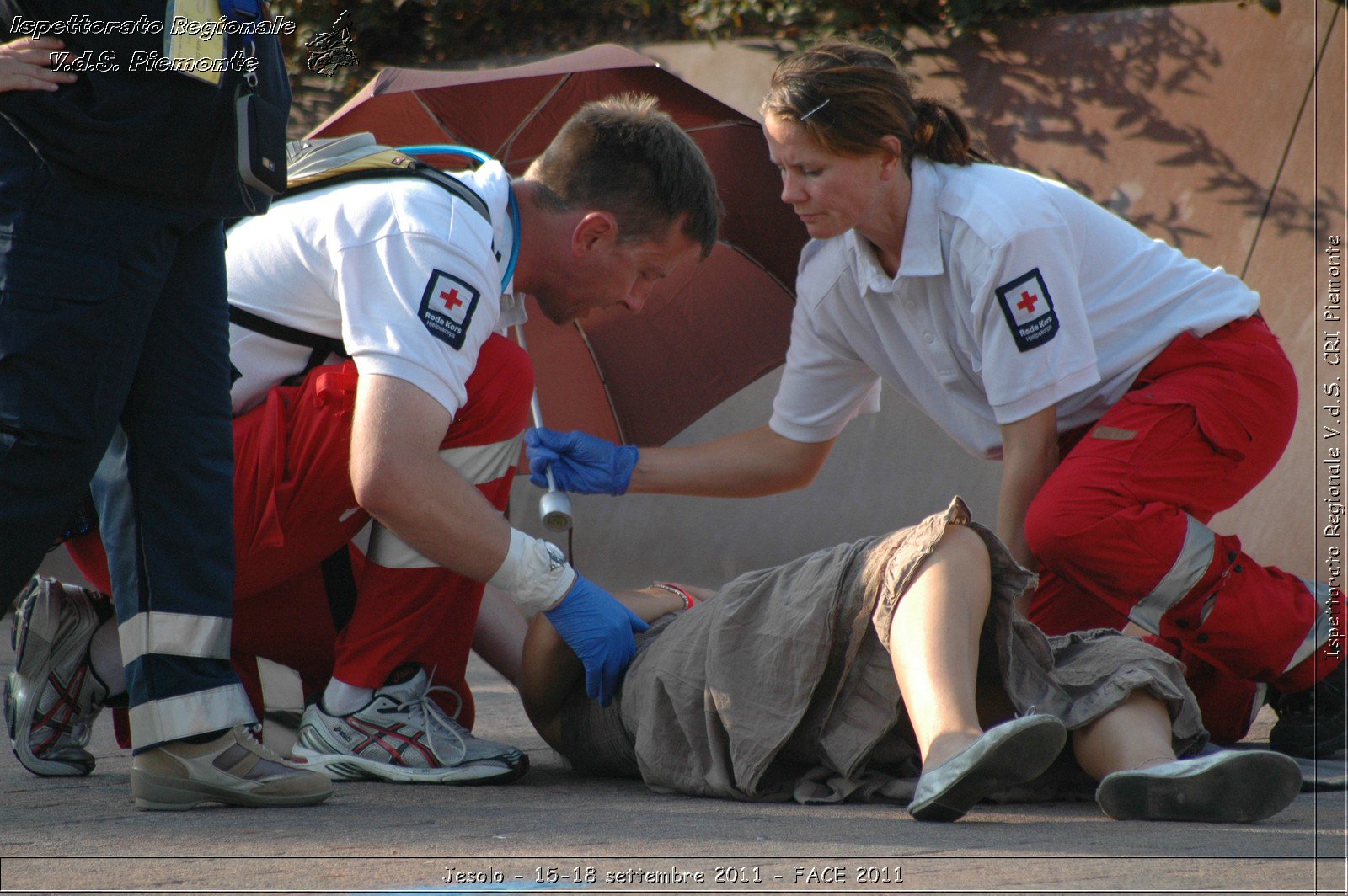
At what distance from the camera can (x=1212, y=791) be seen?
170 cm

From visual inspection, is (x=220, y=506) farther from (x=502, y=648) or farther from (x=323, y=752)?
(x=502, y=648)

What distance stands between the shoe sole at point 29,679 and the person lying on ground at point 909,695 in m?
0.93

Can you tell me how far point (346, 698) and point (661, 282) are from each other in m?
1.31

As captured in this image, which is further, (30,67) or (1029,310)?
(1029,310)

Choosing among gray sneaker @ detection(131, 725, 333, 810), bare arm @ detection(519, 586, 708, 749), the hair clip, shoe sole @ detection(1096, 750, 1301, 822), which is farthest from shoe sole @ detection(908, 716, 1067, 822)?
the hair clip

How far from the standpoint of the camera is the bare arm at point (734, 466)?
295cm

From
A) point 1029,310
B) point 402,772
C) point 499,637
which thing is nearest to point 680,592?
point 499,637

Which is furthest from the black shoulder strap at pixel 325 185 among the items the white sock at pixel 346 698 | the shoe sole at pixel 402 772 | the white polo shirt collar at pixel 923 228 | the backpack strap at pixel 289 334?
the white polo shirt collar at pixel 923 228

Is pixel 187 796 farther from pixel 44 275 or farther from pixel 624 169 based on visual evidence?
pixel 624 169

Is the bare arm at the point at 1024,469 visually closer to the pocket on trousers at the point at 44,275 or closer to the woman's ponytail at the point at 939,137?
the woman's ponytail at the point at 939,137

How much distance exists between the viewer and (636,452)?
9.45ft

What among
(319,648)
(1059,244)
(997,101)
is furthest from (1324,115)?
(319,648)

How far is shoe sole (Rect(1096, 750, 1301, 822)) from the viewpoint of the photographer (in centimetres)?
168

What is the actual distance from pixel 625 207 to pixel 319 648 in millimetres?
971
